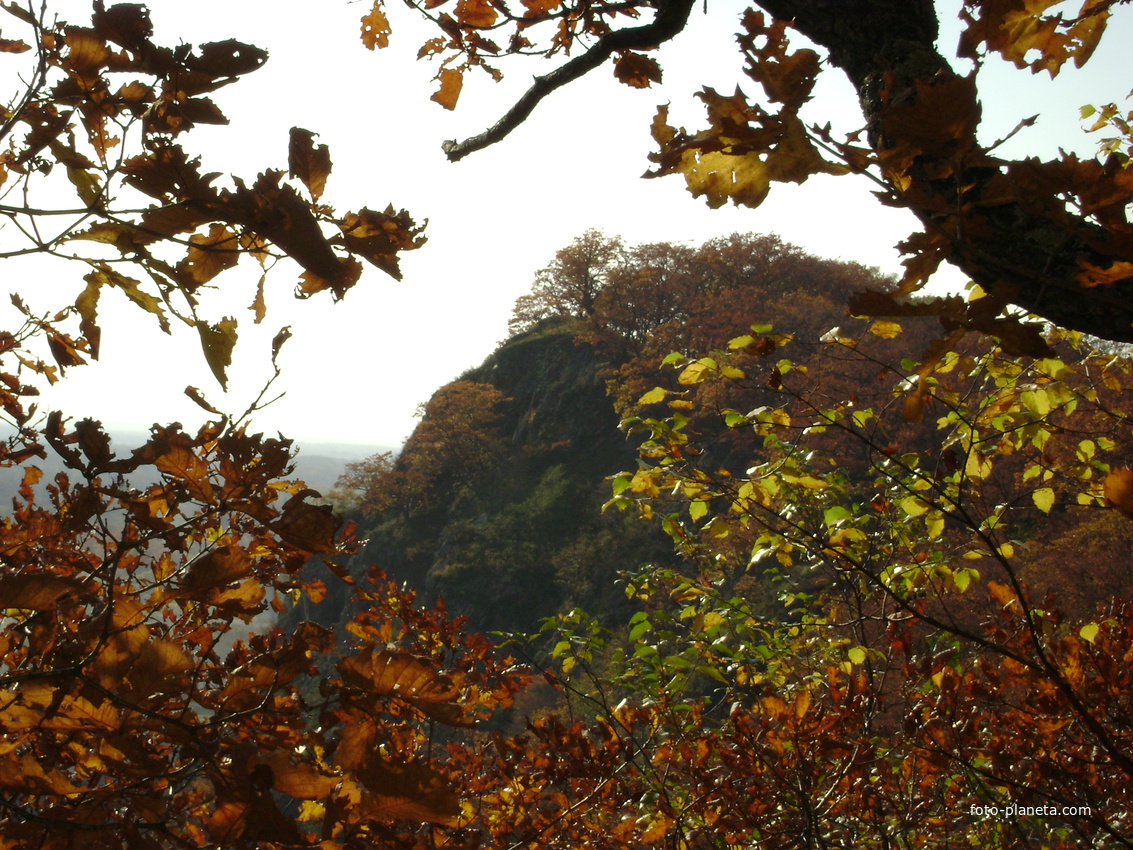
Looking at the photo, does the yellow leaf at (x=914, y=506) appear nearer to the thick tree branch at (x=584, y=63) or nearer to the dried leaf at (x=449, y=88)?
the thick tree branch at (x=584, y=63)

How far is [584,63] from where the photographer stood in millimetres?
1728

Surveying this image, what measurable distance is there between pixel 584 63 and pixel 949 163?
1366mm

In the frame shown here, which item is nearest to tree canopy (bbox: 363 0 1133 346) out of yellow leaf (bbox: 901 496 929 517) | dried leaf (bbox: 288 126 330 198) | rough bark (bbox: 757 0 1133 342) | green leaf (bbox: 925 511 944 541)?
rough bark (bbox: 757 0 1133 342)

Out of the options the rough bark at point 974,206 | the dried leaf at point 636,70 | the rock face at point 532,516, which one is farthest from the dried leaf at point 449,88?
the rock face at point 532,516

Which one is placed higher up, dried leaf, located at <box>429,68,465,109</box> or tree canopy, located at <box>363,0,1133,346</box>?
dried leaf, located at <box>429,68,465,109</box>

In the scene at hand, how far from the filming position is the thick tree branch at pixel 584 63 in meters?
1.65

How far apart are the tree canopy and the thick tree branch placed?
2.00ft

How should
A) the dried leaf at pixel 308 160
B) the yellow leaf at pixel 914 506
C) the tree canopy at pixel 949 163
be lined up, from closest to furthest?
1. the tree canopy at pixel 949 163
2. the dried leaf at pixel 308 160
3. the yellow leaf at pixel 914 506

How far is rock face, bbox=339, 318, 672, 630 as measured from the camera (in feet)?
60.8

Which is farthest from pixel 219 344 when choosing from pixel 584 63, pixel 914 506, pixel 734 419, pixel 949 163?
pixel 914 506

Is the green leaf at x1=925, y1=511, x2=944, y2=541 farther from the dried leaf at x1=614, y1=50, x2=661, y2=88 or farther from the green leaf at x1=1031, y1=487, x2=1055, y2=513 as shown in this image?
the dried leaf at x1=614, y1=50, x2=661, y2=88

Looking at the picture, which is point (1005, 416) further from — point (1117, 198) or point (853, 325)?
point (853, 325)

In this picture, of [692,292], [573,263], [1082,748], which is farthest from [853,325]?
[1082,748]

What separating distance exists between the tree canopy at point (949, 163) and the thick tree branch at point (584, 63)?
0.61 meters
